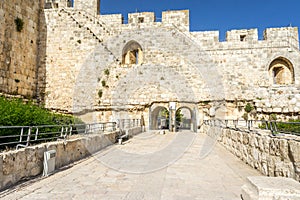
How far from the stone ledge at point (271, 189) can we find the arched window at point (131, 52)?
13.7 meters

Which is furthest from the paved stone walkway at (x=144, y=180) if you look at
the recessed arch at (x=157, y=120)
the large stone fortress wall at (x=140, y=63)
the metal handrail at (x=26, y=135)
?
the recessed arch at (x=157, y=120)

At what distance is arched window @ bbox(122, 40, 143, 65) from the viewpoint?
1594 cm

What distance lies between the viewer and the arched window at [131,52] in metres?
15.9

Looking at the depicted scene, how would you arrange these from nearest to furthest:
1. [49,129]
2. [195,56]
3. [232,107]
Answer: [49,129] < [232,107] < [195,56]

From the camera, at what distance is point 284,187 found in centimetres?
271

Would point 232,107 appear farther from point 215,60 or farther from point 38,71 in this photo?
point 38,71

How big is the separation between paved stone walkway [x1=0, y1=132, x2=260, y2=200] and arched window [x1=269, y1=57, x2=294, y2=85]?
11115 mm

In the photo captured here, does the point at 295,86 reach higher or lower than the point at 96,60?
lower

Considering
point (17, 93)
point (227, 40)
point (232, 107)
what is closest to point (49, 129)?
point (17, 93)

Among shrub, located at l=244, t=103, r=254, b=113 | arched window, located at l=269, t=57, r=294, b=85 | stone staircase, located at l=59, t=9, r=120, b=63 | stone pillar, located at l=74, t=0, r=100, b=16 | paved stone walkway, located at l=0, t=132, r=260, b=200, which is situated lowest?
paved stone walkway, located at l=0, t=132, r=260, b=200

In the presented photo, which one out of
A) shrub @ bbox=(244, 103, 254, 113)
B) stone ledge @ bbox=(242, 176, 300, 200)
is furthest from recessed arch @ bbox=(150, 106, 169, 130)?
stone ledge @ bbox=(242, 176, 300, 200)

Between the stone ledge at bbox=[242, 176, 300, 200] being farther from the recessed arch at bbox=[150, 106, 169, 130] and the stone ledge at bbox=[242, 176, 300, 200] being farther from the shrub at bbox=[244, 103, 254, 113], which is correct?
the recessed arch at bbox=[150, 106, 169, 130]

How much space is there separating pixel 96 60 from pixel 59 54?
→ 250 centimetres

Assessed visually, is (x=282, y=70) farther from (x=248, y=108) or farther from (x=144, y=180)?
(x=144, y=180)
